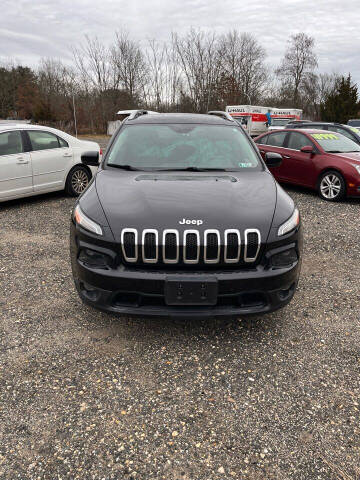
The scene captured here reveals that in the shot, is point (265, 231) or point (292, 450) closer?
point (292, 450)

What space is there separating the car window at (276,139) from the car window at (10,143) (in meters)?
5.81

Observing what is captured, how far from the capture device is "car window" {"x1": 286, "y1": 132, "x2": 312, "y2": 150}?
27.9 ft

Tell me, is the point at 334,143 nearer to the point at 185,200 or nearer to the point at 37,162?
the point at 37,162

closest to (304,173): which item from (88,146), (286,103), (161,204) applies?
(88,146)

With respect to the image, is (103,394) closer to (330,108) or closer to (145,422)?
(145,422)

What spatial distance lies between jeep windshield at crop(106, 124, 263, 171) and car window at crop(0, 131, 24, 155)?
3.61 m

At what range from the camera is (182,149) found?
3.77 meters

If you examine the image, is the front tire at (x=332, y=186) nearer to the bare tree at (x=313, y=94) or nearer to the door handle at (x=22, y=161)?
the door handle at (x=22, y=161)

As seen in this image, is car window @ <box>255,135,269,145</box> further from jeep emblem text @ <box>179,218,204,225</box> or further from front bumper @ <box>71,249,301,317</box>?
jeep emblem text @ <box>179,218,204,225</box>

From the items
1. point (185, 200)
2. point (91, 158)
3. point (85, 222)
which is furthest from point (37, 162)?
point (185, 200)

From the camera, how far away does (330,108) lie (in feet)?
143

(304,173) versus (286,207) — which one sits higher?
(286,207)

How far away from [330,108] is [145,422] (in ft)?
157

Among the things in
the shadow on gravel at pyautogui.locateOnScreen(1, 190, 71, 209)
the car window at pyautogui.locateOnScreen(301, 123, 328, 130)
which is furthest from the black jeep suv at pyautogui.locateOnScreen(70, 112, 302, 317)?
the car window at pyautogui.locateOnScreen(301, 123, 328, 130)
